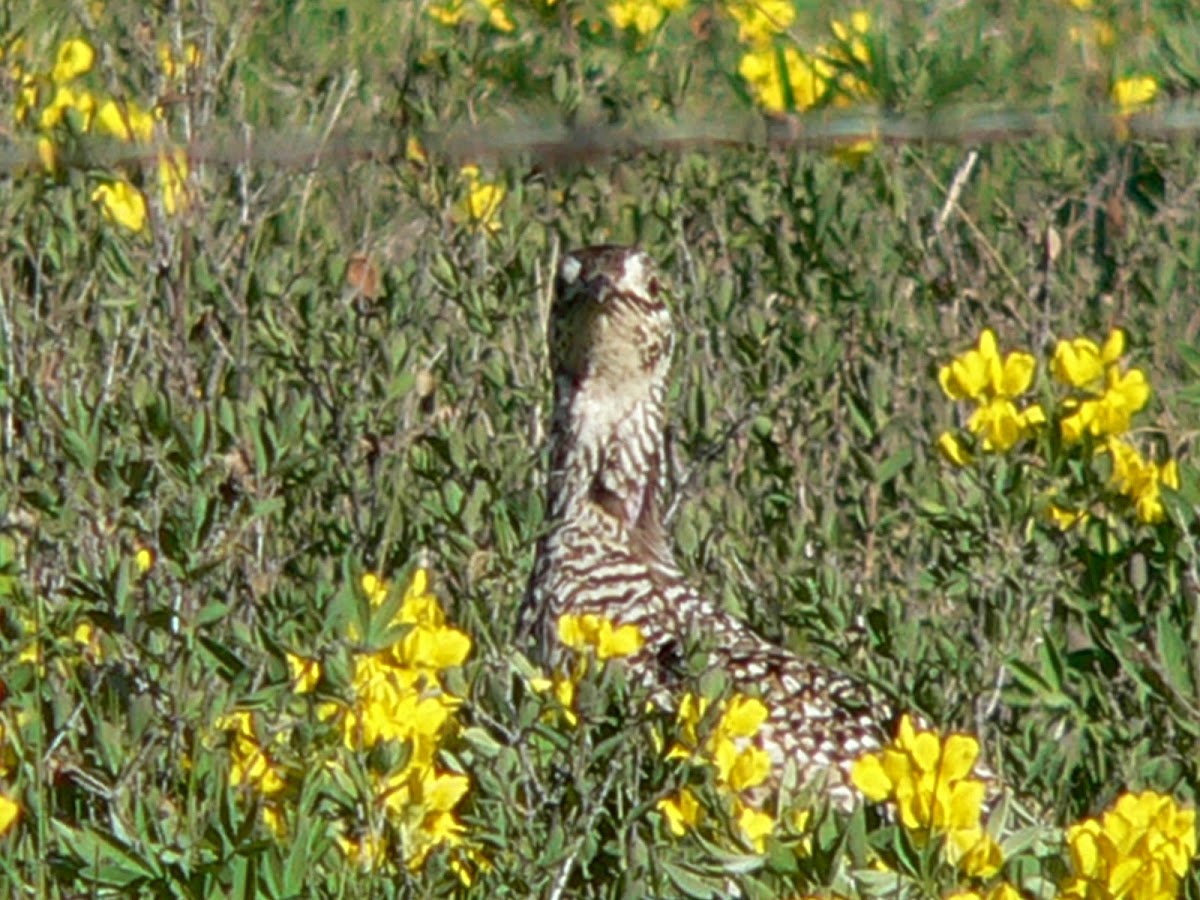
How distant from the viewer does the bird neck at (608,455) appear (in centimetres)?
→ 541

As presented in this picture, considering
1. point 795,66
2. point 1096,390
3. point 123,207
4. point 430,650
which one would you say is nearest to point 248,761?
point 430,650

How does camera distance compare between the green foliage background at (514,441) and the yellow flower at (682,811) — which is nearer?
the yellow flower at (682,811)

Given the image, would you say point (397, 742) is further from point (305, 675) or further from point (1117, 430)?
point (1117, 430)

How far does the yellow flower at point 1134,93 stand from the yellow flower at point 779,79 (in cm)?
59

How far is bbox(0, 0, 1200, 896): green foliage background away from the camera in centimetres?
335

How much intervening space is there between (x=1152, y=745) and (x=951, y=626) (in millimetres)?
889

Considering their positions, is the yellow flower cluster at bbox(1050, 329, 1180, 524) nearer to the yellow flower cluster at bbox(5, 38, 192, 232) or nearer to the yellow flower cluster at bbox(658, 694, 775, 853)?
the yellow flower cluster at bbox(658, 694, 775, 853)

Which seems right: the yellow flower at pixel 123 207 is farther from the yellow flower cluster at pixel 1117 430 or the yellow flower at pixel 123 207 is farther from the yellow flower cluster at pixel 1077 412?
the yellow flower cluster at pixel 1117 430

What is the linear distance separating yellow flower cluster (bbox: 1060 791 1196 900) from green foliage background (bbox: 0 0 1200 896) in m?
0.04

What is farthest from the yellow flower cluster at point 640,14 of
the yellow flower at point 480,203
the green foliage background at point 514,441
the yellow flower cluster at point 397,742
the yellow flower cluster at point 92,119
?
the yellow flower cluster at point 397,742

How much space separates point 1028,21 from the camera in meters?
9.09

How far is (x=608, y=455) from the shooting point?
17.9ft

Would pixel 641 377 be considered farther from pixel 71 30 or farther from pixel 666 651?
pixel 71 30

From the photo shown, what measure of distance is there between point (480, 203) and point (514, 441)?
0.55 m
